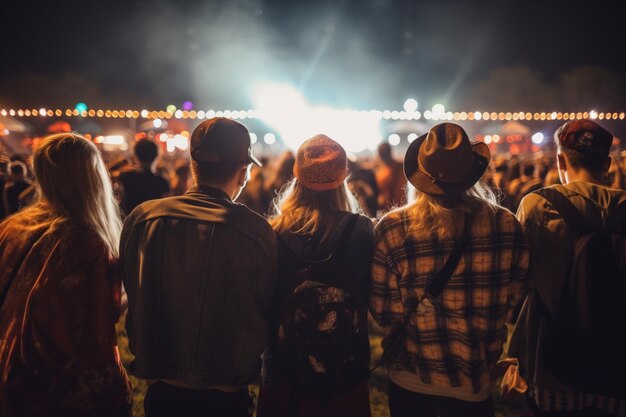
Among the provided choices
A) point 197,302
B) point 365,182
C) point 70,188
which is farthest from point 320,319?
point 365,182

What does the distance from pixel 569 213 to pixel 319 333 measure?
54.2 inches

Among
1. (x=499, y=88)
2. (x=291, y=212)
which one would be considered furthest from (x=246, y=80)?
(x=291, y=212)

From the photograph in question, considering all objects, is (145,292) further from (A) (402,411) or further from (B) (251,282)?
(A) (402,411)

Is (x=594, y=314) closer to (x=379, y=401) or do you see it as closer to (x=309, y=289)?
(x=309, y=289)

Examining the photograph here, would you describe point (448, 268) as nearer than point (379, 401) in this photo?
Yes

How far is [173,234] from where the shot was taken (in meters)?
1.91

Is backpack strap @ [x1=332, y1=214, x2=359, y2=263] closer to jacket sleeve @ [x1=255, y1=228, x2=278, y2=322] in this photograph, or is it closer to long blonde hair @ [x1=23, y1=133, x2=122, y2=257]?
jacket sleeve @ [x1=255, y1=228, x2=278, y2=322]

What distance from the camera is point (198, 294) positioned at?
1900mm

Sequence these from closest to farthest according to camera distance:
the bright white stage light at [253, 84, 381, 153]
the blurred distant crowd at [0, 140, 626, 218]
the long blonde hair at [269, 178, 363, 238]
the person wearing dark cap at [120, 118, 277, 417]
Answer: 1. the person wearing dark cap at [120, 118, 277, 417]
2. the long blonde hair at [269, 178, 363, 238]
3. the blurred distant crowd at [0, 140, 626, 218]
4. the bright white stage light at [253, 84, 381, 153]

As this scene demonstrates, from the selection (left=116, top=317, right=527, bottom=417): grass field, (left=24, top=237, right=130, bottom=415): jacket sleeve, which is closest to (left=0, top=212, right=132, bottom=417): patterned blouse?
(left=24, top=237, right=130, bottom=415): jacket sleeve

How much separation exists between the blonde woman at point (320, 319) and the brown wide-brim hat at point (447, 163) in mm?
381

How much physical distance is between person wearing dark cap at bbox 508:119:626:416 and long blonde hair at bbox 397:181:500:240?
34cm

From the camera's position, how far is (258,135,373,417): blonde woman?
2.01 metres

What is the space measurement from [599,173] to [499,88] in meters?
43.4
